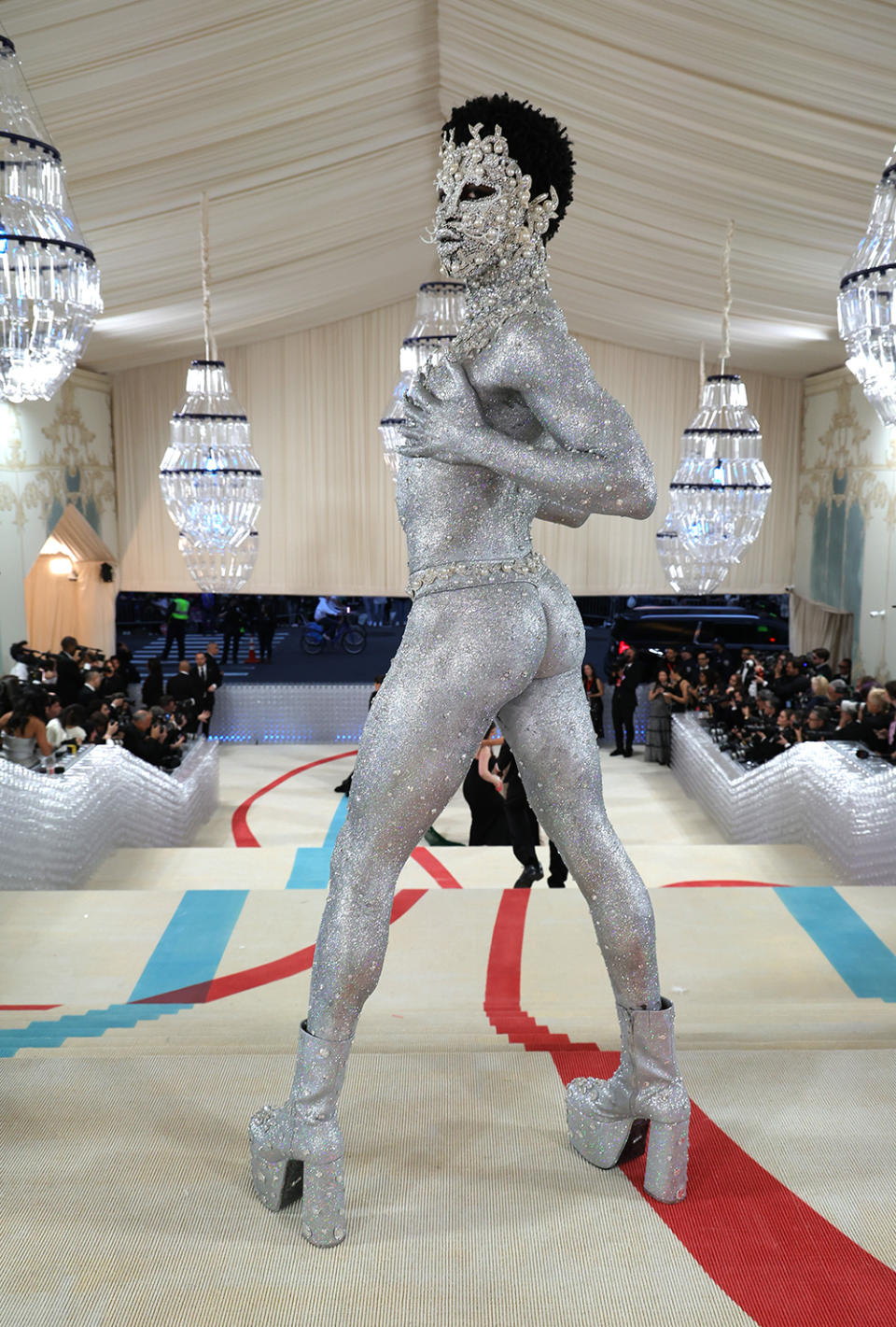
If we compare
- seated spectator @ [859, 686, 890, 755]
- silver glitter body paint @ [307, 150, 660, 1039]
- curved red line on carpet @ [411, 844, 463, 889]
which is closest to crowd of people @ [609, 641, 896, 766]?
seated spectator @ [859, 686, 890, 755]

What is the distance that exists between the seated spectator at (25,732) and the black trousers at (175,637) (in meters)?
8.04

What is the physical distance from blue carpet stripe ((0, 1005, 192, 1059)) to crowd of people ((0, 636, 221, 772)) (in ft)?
12.1

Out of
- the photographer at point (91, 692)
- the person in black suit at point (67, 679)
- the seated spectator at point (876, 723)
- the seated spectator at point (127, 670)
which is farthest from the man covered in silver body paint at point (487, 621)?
the seated spectator at point (127, 670)

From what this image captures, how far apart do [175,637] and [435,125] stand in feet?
30.5

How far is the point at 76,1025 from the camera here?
8.46 feet

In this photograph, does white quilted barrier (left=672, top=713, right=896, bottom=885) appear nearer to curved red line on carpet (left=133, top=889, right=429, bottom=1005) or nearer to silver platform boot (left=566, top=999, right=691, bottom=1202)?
curved red line on carpet (left=133, top=889, right=429, bottom=1005)

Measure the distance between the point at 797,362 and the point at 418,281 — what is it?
411 cm

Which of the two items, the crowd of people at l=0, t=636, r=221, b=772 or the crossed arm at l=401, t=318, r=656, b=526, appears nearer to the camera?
the crossed arm at l=401, t=318, r=656, b=526

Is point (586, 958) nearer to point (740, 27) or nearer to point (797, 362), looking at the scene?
point (740, 27)

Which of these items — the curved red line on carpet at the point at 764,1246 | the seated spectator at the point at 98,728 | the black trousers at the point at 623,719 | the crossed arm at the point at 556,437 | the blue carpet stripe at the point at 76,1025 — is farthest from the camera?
the black trousers at the point at 623,719

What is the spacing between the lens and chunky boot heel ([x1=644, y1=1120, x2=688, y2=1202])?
6.18 ft

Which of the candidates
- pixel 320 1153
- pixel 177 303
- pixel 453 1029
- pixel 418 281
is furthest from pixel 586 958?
pixel 418 281

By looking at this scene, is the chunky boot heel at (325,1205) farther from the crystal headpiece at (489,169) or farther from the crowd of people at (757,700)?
the crowd of people at (757,700)

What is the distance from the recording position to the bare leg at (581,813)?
190 centimetres
